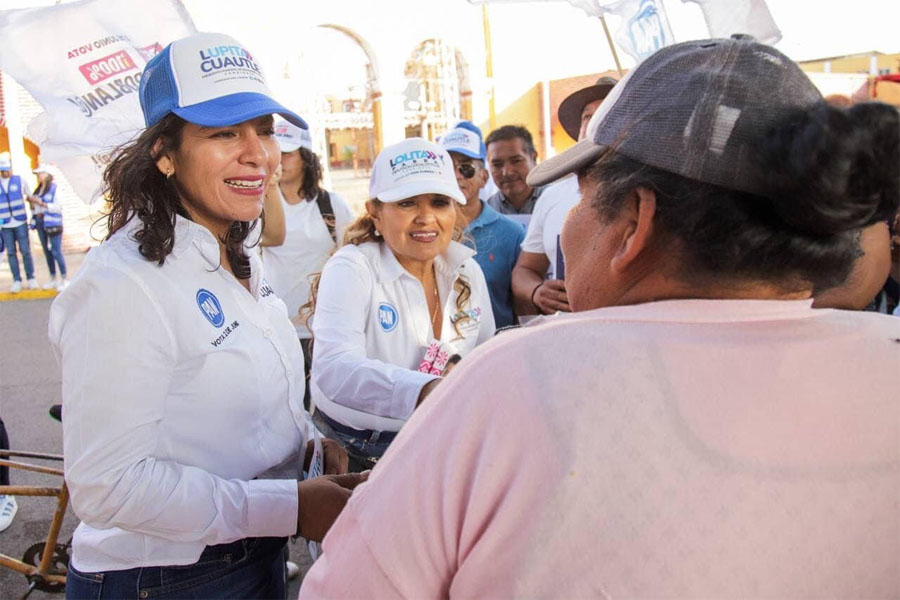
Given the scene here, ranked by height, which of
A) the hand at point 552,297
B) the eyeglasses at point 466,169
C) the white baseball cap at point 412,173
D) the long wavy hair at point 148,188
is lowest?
the hand at point 552,297

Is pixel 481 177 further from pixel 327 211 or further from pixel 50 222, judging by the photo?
pixel 50 222

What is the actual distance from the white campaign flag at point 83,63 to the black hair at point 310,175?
4.52ft

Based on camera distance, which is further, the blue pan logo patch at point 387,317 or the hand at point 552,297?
the hand at point 552,297

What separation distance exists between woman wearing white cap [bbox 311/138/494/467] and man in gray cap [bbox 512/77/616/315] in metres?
0.67

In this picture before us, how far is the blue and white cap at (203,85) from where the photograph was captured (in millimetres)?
1576

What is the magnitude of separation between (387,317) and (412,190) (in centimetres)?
50

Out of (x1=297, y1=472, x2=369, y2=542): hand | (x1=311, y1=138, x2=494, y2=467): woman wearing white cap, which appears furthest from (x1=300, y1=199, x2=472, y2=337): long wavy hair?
(x1=297, y1=472, x2=369, y2=542): hand

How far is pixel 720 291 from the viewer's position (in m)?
0.88

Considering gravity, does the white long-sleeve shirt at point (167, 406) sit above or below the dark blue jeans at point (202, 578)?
above

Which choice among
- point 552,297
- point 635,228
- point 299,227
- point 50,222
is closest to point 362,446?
point 552,297

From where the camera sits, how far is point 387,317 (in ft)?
8.18

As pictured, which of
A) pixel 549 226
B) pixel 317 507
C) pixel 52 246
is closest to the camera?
pixel 317 507

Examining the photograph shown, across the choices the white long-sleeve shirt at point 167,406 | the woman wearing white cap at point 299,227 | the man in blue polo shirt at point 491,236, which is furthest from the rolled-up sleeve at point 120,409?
the woman wearing white cap at point 299,227

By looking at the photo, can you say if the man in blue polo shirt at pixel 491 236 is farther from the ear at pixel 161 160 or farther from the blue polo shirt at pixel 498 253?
the ear at pixel 161 160
